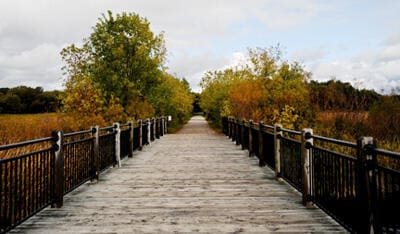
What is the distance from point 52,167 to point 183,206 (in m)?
2.08

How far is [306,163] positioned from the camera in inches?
210

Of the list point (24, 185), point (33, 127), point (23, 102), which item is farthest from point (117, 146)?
point (23, 102)

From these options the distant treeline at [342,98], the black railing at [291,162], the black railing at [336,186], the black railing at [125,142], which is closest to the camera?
the black railing at [336,186]

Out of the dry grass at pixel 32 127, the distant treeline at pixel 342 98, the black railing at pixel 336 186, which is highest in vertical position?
the distant treeline at pixel 342 98

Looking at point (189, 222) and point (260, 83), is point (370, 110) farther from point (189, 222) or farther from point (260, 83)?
point (189, 222)

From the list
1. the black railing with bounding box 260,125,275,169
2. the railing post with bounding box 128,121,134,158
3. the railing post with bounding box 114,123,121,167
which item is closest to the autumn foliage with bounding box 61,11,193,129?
the railing post with bounding box 128,121,134,158

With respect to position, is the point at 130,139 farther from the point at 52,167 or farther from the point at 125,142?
the point at 52,167

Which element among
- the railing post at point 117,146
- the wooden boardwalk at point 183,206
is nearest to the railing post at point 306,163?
the wooden boardwalk at point 183,206

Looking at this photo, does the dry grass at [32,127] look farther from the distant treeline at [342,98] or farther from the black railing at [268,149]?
the distant treeline at [342,98]

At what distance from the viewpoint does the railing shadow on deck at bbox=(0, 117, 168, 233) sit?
4117 mm

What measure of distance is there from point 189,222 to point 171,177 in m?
3.40

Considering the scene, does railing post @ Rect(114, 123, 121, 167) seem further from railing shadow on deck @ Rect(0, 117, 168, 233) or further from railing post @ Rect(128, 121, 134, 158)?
railing post @ Rect(128, 121, 134, 158)

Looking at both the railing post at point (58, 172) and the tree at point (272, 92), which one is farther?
the tree at point (272, 92)

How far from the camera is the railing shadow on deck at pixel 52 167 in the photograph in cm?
412
